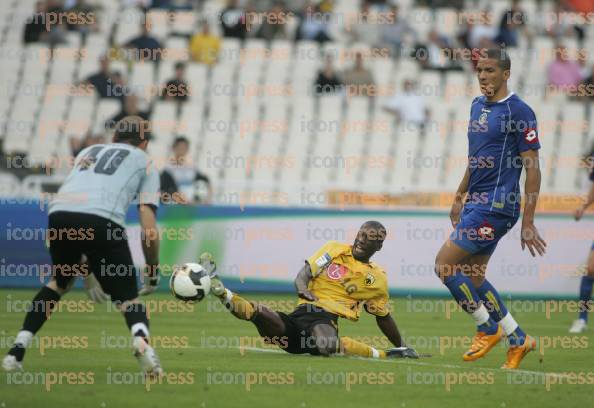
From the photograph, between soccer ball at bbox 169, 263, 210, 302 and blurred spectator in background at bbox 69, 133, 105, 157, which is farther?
blurred spectator in background at bbox 69, 133, 105, 157

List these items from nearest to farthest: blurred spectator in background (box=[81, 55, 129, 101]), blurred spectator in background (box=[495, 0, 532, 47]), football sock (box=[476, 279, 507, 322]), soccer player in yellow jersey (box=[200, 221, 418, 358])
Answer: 1. football sock (box=[476, 279, 507, 322])
2. soccer player in yellow jersey (box=[200, 221, 418, 358])
3. blurred spectator in background (box=[81, 55, 129, 101])
4. blurred spectator in background (box=[495, 0, 532, 47])

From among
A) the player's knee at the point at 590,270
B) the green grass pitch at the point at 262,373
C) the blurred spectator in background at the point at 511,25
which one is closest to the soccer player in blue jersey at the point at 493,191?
the green grass pitch at the point at 262,373

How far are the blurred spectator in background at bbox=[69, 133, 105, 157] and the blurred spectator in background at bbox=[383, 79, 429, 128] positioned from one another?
6.29 metres

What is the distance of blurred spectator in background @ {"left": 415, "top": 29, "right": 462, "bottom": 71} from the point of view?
92.2 ft

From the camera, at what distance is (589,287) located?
54.4 ft

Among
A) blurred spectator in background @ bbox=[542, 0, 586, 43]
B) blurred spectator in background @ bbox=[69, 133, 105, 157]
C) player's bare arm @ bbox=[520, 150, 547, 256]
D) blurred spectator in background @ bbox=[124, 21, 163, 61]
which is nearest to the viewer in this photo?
player's bare arm @ bbox=[520, 150, 547, 256]

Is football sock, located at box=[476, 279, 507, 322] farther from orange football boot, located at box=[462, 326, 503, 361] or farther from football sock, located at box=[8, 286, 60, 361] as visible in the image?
football sock, located at box=[8, 286, 60, 361]

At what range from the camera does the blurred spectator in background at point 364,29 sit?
28.9m

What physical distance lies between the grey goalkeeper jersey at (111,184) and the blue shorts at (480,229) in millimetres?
3016

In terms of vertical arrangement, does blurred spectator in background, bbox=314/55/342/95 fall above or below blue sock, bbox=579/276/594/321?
above

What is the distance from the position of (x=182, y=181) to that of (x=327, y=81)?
5.03 metres

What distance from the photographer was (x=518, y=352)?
38.6 feet

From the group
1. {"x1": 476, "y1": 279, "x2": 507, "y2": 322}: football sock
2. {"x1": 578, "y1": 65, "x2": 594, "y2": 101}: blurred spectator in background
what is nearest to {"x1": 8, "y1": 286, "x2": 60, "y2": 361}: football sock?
{"x1": 476, "y1": 279, "x2": 507, "y2": 322}: football sock

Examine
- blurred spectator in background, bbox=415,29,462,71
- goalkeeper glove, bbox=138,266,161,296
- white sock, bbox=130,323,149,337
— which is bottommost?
white sock, bbox=130,323,149,337
